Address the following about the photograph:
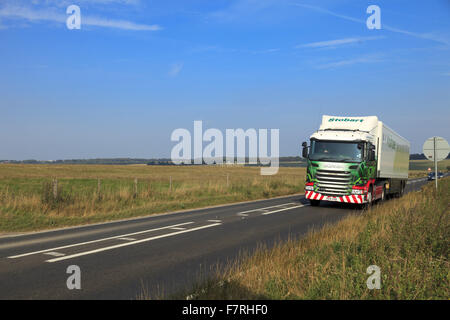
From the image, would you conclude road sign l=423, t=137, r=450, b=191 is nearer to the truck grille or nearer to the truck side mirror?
the truck grille

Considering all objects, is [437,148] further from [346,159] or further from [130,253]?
[130,253]

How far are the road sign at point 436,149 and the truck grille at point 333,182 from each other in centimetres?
383

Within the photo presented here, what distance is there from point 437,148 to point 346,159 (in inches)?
158

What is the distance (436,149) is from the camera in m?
17.1

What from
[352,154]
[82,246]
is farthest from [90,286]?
[352,154]

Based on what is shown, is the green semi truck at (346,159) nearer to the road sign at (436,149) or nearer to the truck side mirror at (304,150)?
the truck side mirror at (304,150)

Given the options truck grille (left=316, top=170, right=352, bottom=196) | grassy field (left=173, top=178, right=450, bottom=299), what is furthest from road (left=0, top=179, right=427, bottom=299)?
truck grille (left=316, top=170, right=352, bottom=196)

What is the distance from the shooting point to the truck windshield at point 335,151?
16.8 m

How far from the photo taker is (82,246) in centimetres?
902

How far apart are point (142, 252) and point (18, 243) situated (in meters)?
3.46

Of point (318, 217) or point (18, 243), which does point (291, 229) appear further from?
point (18, 243)

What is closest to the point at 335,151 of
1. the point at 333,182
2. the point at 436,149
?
the point at 333,182

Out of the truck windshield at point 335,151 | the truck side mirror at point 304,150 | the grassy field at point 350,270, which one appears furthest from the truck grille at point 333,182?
the grassy field at point 350,270

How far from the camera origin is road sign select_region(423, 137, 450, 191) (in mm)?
16875
